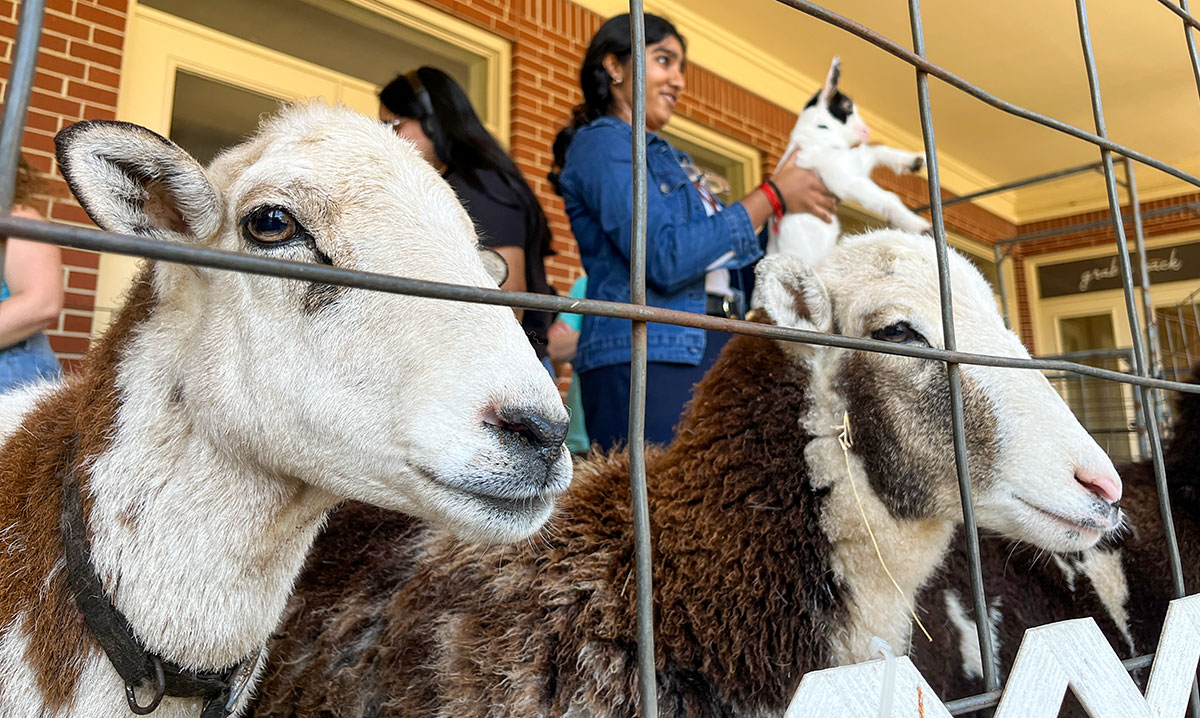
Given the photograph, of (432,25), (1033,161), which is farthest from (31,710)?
(1033,161)

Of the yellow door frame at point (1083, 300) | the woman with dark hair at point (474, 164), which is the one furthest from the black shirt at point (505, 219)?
the yellow door frame at point (1083, 300)

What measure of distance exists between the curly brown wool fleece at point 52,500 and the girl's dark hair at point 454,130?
4.91 feet

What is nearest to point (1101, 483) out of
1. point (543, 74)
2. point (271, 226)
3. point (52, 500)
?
point (271, 226)

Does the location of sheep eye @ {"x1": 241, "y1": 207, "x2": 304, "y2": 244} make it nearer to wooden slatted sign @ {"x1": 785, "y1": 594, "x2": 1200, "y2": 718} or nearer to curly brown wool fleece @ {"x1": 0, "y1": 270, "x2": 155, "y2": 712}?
curly brown wool fleece @ {"x1": 0, "y1": 270, "x2": 155, "y2": 712}

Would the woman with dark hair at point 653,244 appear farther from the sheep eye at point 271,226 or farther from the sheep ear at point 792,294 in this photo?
the sheep eye at point 271,226

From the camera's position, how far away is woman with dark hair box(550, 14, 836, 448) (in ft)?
7.59

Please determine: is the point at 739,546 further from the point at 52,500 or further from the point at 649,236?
the point at 52,500

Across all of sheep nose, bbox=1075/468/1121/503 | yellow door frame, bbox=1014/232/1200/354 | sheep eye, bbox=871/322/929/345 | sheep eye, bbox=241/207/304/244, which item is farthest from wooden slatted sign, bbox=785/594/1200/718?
yellow door frame, bbox=1014/232/1200/354

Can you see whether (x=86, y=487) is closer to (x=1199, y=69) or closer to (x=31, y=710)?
(x=31, y=710)

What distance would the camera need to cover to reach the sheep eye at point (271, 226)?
125 cm

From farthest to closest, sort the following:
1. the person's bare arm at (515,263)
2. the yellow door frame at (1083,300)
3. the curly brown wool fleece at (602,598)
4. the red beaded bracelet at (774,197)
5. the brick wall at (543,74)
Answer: the yellow door frame at (1083,300)
the brick wall at (543,74)
the person's bare arm at (515,263)
the red beaded bracelet at (774,197)
the curly brown wool fleece at (602,598)

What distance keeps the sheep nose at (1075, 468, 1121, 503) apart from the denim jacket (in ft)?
3.65

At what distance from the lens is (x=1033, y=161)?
33.1ft

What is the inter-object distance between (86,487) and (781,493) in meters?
1.36
